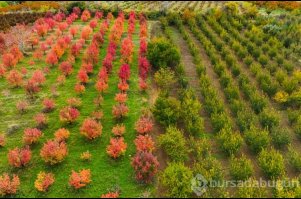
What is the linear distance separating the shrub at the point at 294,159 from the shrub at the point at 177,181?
3939 mm

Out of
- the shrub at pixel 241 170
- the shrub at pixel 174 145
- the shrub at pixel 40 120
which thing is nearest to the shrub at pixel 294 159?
the shrub at pixel 241 170

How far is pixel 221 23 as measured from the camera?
99.2ft

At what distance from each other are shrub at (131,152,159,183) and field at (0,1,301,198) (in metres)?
0.04

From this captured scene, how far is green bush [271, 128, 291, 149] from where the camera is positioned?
44.3ft

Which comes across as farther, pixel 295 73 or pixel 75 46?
A: pixel 75 46

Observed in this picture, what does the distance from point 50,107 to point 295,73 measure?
1295 centimetres

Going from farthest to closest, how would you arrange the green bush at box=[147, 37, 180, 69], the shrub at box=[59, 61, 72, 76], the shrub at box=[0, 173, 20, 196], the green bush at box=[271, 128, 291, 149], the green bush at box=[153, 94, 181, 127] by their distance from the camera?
the green bush at box=[147, 37, 180, 69] < the shrub at box=[59, 61, 72, 76] < the green bush at box=[153, 94, 181, 127] < the green bush at box=[271, 128, 291, 149] < the shrub at box=[0, 173, 20, 196]

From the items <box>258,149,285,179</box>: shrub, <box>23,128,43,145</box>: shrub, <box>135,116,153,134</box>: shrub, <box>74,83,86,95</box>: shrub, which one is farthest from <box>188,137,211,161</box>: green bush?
<box>74,83,86,95</box>: shrub

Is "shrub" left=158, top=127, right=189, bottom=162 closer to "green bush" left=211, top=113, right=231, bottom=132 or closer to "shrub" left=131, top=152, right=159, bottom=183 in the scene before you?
"shrub" left=131, top=152, right=159, bottom=183

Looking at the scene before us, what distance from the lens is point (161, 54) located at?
1986 centimetres

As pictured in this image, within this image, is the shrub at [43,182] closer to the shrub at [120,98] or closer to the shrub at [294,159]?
the shrub at [120,98]

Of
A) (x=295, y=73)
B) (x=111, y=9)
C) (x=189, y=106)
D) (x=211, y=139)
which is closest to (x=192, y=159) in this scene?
(x=211, y=139)

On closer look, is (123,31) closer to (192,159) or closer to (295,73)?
(295,73)

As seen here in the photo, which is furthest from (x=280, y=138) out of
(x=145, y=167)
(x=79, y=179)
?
(x=79, y=179)
